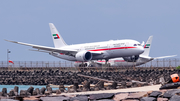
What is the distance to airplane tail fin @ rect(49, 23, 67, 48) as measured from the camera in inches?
2446

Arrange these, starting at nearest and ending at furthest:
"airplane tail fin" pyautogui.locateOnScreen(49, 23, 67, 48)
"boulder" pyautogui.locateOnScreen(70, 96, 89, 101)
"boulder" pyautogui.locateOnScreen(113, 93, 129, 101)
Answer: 1. "boulder" pyautogui.locateOnScreen(70, 96, 89, 101)
2. "boulder" pyautogui.locateOnScreen(113, 93, 129, 101)
3. "airplane tail fin" pyautogui.locateOnScreen(49, 23, 67, 48)

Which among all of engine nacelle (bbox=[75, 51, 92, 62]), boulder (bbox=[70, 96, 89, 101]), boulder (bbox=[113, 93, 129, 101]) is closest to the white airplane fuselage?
engine nacelle (bbox=[75, 51, 92, 62])

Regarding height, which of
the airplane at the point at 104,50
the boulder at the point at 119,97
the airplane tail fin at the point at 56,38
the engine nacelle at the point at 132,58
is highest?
the airplane tail fin at the point at 56,38

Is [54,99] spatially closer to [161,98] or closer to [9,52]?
[161,98]

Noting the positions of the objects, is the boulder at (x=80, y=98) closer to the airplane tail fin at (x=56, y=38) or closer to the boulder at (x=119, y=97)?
the boulder at (x=119, y=97)

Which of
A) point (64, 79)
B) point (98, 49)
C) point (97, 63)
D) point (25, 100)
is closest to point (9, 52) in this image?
point (97, 63)

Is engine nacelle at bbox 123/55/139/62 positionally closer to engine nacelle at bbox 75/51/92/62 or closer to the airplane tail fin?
engine nacelle at bbox 75/51/92/62

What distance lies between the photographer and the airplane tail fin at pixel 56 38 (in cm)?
6212

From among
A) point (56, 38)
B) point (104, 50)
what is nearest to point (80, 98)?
point (104, 50)

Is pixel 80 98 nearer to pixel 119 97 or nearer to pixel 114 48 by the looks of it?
pixel 119 97

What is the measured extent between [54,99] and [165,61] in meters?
47.7

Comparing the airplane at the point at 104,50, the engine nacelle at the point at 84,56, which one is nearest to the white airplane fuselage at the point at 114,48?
the airplane at the point at 104,50

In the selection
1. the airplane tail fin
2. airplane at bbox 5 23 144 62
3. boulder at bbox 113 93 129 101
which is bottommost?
boulder at bbox 113 93 129 101

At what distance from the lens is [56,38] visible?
63.0 meters
